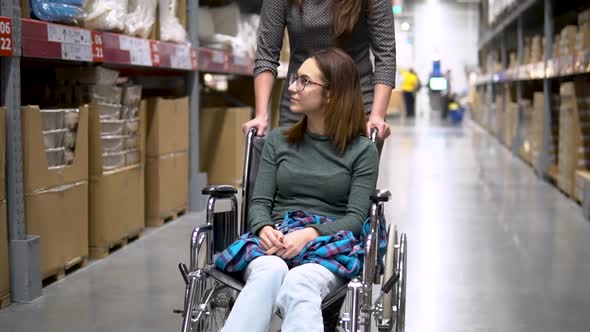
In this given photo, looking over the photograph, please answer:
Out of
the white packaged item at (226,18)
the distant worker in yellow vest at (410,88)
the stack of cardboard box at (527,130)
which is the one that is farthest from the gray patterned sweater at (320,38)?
the distant worker in yellow vest at (410,88)

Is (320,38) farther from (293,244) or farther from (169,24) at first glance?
(169,24)

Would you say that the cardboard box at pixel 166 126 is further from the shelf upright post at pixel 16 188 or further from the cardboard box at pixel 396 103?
the cardboard box at pixel 396 103

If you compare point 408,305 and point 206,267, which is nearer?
point 206,267

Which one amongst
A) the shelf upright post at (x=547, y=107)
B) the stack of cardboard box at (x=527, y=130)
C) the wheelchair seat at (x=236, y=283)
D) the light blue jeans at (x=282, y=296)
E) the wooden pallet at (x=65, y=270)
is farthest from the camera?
the stack of cardboard box at (x=527, y=130)

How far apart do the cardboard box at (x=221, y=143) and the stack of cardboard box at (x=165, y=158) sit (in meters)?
0.86

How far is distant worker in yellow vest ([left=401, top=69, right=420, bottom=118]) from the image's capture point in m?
23.3

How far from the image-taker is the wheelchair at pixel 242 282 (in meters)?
2.27

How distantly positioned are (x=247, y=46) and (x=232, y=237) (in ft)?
16.4

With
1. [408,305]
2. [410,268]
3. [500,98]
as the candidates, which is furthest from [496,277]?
[500,98]

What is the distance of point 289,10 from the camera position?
3016mm

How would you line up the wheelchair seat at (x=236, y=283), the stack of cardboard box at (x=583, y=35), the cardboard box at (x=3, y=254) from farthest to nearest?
1. the stack of cardboard box at (x=583, y=35)
2. the cardboard box at (x=3, y=254)
3. the wheelchair seat at (x=236, y=283)

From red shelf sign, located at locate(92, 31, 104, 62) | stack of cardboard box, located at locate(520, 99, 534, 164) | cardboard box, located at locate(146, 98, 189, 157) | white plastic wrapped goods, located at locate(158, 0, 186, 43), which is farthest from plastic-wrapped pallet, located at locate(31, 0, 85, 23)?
stack of cardboard box, located at locate(520, 99, 534, 164)

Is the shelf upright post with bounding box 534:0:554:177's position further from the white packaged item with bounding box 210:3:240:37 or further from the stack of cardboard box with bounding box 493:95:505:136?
the stack of cardboard box with bounding box 493:95:505:136

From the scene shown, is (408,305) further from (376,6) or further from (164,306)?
(376,6)
